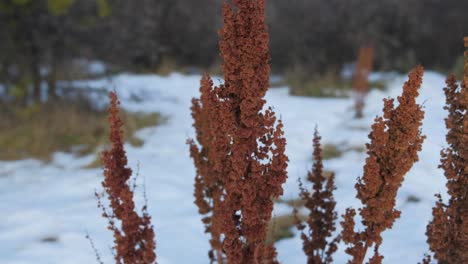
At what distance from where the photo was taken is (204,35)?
17.2 m

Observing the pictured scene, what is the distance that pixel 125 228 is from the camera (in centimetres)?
284

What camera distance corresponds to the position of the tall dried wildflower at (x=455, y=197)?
2795mm

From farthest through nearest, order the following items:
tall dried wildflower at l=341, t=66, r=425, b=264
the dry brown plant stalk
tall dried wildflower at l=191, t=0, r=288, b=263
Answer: the dry brown plant stalk, tall dried wildflower at l=341, t=66, r=425, b=264, tall dried wildflower at l=191, t=0, r=288, b=263

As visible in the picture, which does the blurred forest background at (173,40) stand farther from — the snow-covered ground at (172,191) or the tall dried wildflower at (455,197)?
Answer: the tall dried wildflower at (455,197)

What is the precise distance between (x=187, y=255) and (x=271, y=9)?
13.1 m

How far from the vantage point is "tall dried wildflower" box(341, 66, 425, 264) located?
2.58 metres

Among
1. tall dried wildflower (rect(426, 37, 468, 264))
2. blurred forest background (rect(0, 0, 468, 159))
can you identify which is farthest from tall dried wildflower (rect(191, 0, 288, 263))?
blurred forest background (rect(0, 0, 468, 159))

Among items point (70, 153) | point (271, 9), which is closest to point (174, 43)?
point (271, 9)

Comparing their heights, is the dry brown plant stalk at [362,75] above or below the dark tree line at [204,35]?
below

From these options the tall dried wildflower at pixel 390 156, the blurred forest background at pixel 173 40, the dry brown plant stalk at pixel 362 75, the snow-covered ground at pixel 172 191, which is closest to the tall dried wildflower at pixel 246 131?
the tall dried wildflower at pixel 390 156

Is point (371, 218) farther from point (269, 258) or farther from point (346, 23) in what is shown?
point (346, 23)

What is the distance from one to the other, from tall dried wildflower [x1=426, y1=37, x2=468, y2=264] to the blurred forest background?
7.04 metres

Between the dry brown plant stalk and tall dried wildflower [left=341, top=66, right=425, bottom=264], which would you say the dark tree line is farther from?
tall dried wildflower [left=341, top=66, right=425, bottom=264]

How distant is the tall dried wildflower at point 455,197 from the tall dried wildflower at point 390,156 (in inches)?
12.4
